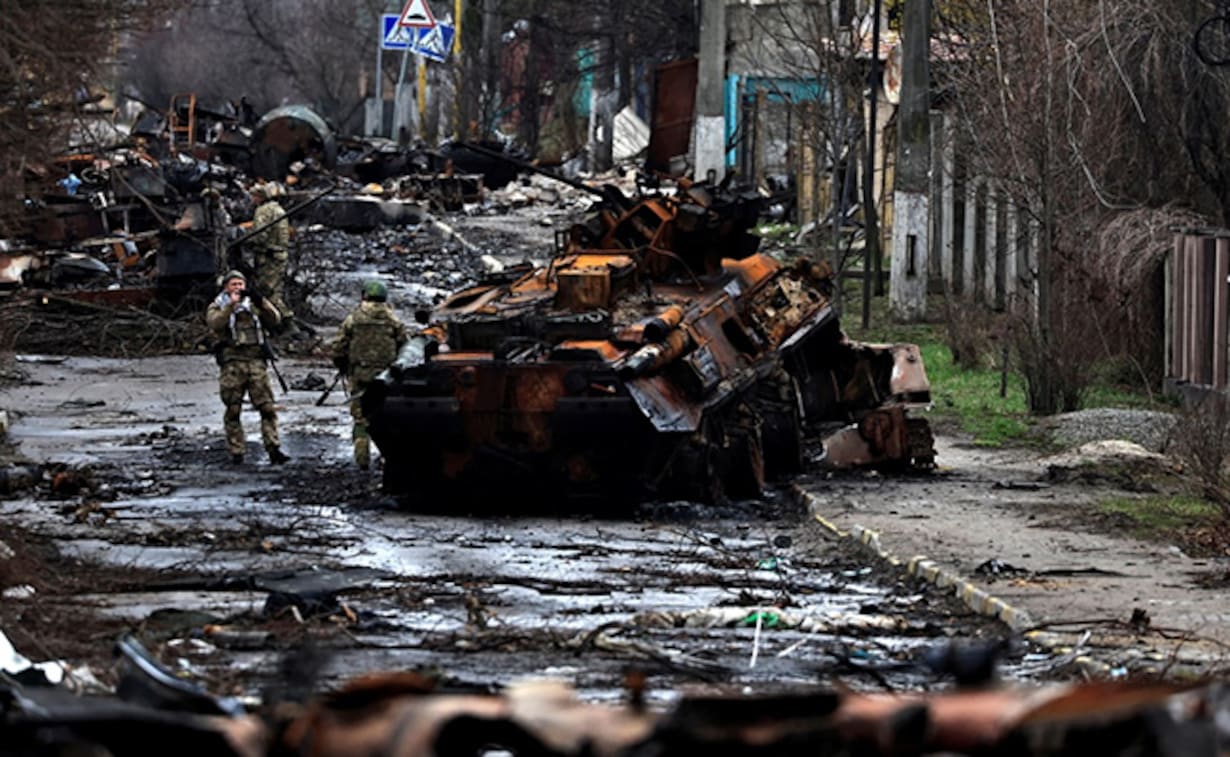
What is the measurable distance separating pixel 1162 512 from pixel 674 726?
1290 cm

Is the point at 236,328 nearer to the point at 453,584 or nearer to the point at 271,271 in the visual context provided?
the point at 453,584

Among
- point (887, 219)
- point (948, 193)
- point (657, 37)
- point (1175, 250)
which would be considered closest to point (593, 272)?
point (1175, 250)

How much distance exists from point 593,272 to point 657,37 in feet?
137

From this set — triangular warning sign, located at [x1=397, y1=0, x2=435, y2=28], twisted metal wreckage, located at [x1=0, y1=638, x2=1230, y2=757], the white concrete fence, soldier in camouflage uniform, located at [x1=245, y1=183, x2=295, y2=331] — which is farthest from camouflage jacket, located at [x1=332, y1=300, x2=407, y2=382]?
triangular warning sign, located at [x1=397, y1=0, x2=435, y2=28]

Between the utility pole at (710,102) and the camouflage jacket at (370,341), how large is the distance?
13353 mm

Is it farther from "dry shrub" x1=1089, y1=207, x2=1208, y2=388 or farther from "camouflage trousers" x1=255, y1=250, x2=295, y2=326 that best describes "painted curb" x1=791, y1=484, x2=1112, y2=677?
"camouflage trousers" x1=255, y1=250, x2=295, y2=326

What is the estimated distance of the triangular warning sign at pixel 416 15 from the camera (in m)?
45.4

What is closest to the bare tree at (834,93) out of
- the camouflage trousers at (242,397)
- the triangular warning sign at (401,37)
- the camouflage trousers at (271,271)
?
the camouflage trousers at (271,271)

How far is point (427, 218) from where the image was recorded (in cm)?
4428

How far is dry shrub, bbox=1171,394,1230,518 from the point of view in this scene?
15305 millimetres

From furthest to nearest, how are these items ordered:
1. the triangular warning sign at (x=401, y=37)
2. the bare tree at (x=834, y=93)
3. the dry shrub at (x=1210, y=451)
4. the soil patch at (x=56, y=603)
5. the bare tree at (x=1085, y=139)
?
the triangular warning sign at (x=401, y=37) → the bare tree at (x=834, y=93) → the bare tree at (x=1085, y=139) → the dry shrub at (x=1210, y=451) → the soil patch at (x=56, y=603)

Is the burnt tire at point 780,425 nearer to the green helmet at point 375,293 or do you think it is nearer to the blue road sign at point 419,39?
the green helmet at point 375,293

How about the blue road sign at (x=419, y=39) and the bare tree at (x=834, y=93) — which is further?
the blue road sign at (x=419, y=39)

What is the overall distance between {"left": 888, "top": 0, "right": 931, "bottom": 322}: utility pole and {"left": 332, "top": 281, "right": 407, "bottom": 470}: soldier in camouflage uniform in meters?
11.8
